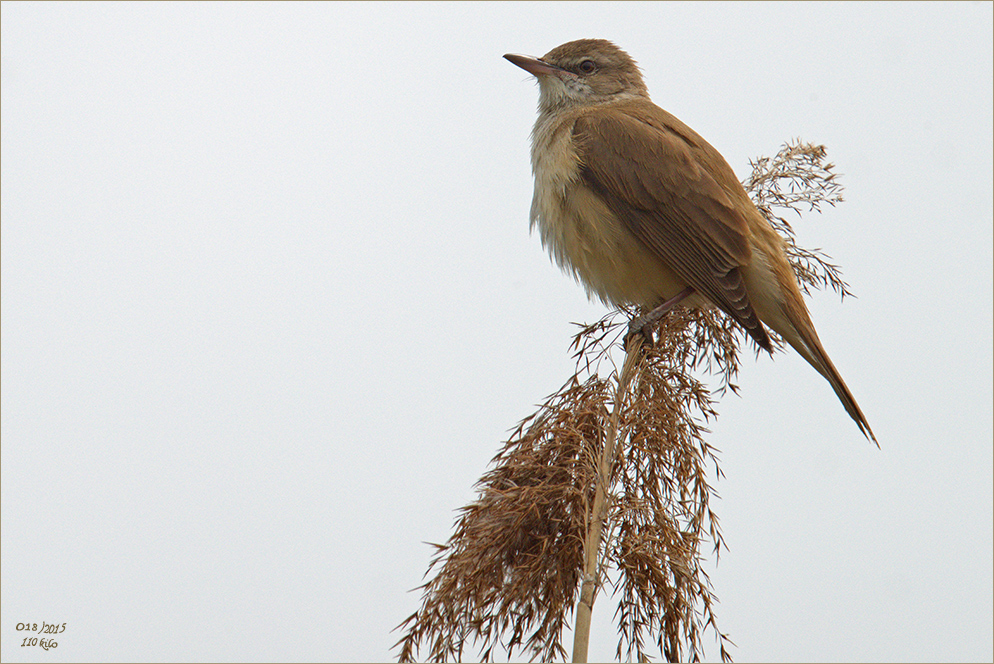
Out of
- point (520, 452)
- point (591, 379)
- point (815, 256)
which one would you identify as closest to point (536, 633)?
point (520, 452)

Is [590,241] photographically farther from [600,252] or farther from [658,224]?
[658,224]

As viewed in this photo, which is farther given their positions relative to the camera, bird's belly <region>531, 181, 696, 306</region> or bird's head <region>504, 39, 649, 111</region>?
bird's head <region>504, 39, 649, 111</region>

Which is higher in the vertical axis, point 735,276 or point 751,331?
point 735,276

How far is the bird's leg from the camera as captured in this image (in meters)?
3.08

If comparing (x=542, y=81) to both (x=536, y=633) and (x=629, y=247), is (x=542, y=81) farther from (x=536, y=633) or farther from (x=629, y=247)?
(x=536, y=633)

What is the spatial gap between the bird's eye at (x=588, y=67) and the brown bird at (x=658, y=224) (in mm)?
446

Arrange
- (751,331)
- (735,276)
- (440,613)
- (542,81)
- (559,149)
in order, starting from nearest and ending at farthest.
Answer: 1. (440,613)
2. (751,331)
3. (735,276)
4. (559,149)
5. (542,81)

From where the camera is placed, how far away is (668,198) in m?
3.96

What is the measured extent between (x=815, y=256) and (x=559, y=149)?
4.46 feet

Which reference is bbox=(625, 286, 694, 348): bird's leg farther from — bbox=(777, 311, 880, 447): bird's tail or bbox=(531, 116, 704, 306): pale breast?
bbox=(777, 311, 880, 447): bird's tail

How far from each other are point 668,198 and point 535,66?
4.35ft

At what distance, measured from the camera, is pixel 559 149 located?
426 cm

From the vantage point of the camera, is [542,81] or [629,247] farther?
[542,81]

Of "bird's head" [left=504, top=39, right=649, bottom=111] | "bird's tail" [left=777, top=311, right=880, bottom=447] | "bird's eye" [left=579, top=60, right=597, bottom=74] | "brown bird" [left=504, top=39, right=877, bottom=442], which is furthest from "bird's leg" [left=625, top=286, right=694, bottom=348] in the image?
"bird's eye" [left=579, top=60, right=597, bottom=74]
